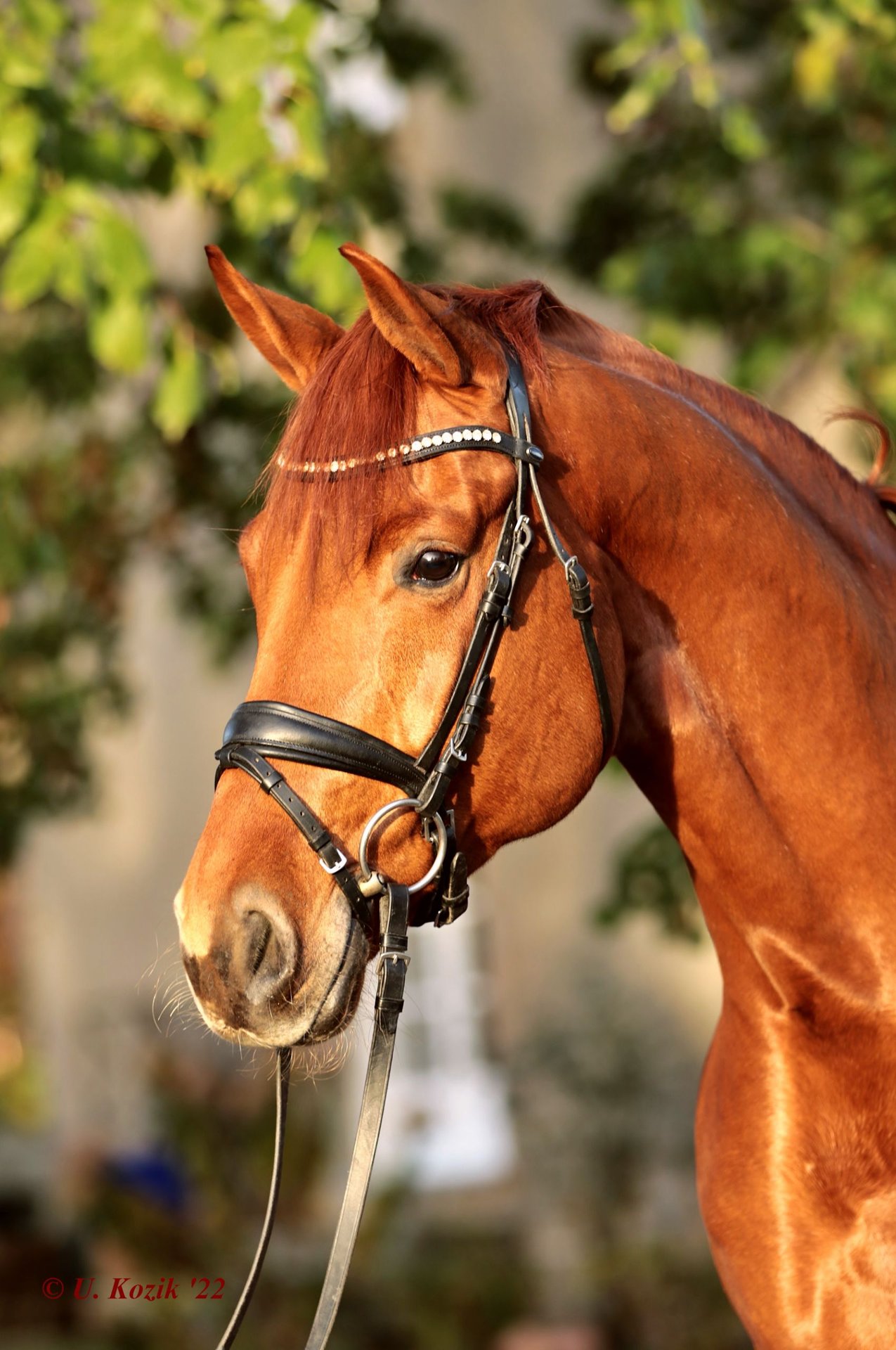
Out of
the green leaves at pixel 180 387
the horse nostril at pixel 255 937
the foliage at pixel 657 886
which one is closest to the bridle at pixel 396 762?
the horse nostril at pixel 255 937

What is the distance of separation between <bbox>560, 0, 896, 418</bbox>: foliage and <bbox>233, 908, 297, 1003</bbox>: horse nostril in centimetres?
253

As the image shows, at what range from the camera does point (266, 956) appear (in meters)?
1.75

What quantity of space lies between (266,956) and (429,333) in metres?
0.86

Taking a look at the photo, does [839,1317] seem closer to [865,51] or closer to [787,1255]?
[787,1255]

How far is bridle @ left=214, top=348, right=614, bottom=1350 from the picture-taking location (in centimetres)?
178

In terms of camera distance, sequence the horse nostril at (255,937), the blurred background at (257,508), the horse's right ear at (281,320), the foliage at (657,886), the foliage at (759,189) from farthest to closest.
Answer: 1. the foliage at (657,886)
2. the foliage at (759,189)
3. the blurred background at (257,508)
4. the horse's right ear at (281,320)
5. the horse nostril at (255,937)

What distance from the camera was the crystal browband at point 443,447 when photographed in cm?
188

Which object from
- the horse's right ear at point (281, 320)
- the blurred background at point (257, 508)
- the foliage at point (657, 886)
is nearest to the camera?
the horse's right ear at point (281, 320)

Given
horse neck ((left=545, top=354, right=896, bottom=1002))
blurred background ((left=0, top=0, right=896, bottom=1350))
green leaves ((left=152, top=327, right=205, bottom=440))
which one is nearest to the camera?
horse neck ((left=545, top=354, right=896, bottom=1002))

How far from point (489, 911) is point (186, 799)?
3.14 m

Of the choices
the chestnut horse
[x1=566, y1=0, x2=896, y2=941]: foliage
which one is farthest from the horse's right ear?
[x1=566, y1=0, x2=896, y2=941]: foliage

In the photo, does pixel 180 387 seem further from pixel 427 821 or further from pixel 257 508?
pixel 427 821

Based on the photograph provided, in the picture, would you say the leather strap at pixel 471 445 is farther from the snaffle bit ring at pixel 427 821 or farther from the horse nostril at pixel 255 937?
the horse nostril at pixel 255 937

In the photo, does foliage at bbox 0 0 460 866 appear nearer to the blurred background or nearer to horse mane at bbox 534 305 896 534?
the blurred background
